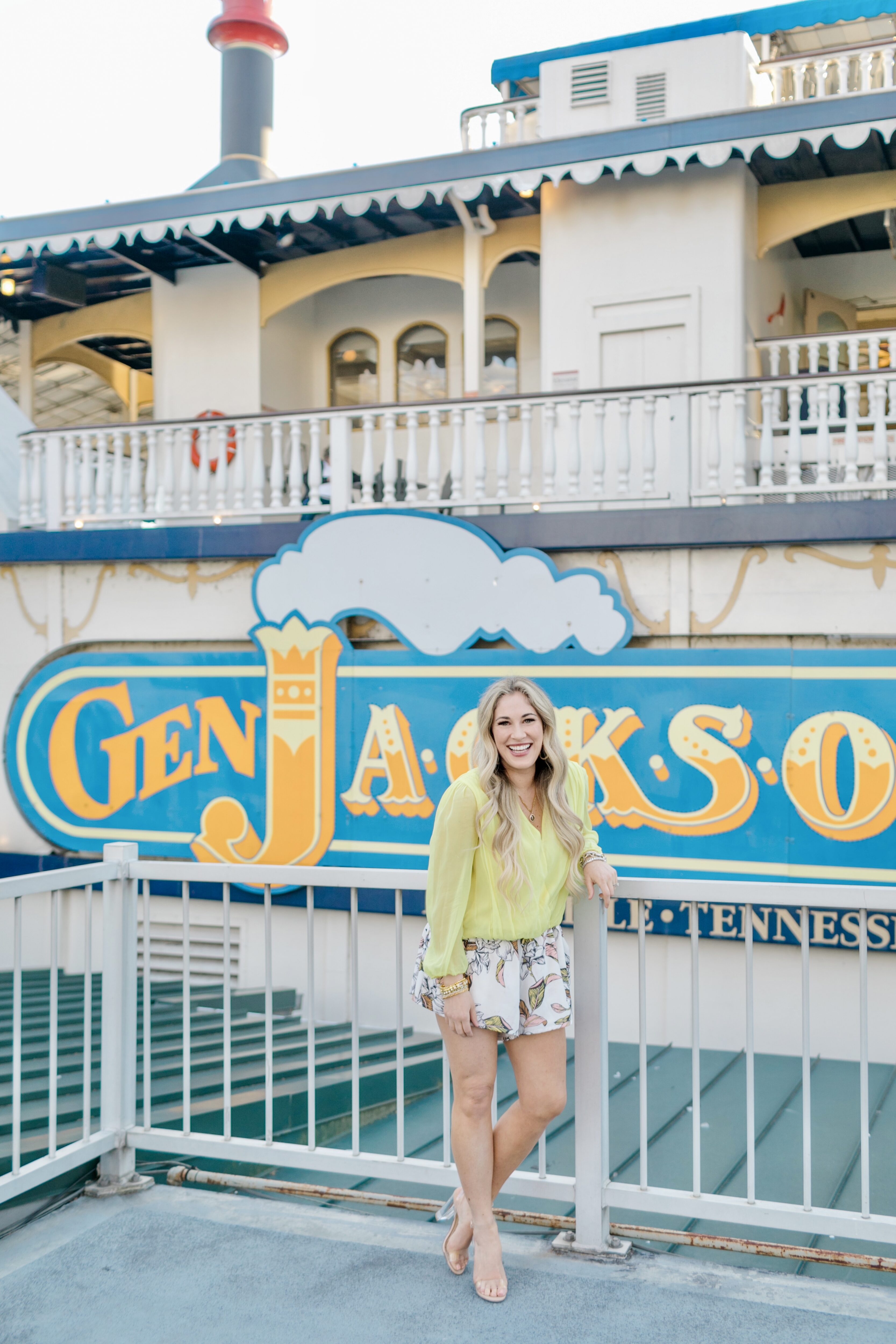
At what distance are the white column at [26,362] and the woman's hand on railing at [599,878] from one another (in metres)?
10.6

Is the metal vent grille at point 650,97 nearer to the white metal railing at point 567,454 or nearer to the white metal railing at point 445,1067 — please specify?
the white metal railing at point 567,454

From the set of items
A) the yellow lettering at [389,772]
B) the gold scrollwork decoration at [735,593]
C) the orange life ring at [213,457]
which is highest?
the orange life ring at [213,457]

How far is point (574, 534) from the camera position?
7.21 meters

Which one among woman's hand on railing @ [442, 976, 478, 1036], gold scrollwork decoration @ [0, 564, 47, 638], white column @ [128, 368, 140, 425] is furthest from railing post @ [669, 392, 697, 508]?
white column @ [128, 368, 140, 425]

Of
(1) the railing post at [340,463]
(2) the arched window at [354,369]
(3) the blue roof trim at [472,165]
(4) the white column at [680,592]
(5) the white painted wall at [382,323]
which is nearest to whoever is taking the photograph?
(4) the white column at [680,592]

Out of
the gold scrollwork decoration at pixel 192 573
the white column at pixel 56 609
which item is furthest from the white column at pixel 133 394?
the gold scrollwork decoration at pixel 192 573

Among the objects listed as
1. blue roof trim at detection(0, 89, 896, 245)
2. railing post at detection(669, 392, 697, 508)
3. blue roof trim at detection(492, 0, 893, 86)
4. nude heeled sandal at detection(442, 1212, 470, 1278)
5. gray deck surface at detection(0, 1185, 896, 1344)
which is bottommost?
gray deck surface at detection(0, 1185, 896, 1344)

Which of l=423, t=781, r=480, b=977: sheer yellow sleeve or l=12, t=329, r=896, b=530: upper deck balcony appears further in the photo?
l=12, t=329, r=896, b=530: upper deck balcony

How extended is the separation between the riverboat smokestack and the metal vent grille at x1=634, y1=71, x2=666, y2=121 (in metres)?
5.46

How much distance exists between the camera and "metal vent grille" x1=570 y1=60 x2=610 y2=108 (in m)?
9.49

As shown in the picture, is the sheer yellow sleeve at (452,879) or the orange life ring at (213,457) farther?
the orange life ring at (213,457)

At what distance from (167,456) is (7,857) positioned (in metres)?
3.36

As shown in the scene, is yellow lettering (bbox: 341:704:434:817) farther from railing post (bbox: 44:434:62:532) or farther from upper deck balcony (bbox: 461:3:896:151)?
upper deck balcony (bbox: 461:3:896:151)

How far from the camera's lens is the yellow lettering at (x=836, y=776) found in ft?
21.4
